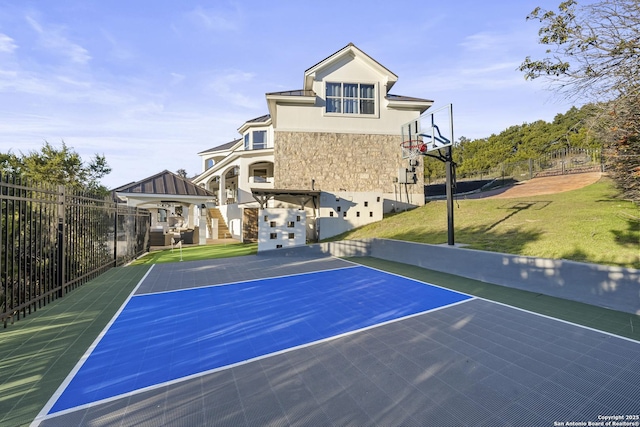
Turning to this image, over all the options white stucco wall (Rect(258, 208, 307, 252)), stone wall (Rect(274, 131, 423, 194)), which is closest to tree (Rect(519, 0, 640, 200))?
white stucco wall (Rect(258, 208, 307, 252))

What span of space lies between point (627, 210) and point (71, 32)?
1988 cm

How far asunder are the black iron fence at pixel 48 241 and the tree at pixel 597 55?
35.7 feet

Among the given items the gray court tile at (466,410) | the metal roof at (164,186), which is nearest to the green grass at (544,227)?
the gray court tile at (466,410)

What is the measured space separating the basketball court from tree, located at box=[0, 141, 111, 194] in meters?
12.5

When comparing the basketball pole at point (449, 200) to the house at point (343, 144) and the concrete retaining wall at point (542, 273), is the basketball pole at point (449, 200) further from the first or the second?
the house at point (343, 144)

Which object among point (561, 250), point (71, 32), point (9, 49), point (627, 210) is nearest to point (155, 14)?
point (71, 32)

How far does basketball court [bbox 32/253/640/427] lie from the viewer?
2656mm

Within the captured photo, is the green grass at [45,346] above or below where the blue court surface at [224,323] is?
above

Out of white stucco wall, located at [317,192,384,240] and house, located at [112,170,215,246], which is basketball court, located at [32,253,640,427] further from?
house, located at [112,170,215,246]

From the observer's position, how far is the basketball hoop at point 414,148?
11.9m

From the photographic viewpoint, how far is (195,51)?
12.4m

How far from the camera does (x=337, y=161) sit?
19.0 meters

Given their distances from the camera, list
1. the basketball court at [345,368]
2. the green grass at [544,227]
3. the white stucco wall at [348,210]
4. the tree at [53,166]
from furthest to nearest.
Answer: the white stucco wall at [348,210]
the tree at [53,166]
the green grass at [544,227]
the basketball court at [345,368]

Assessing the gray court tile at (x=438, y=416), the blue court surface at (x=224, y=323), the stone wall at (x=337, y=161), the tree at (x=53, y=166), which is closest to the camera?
the gray court tile at (x=438, y=416)
